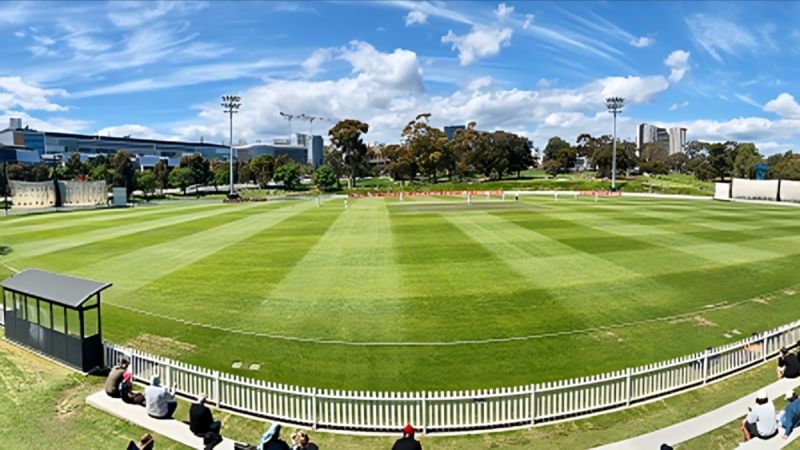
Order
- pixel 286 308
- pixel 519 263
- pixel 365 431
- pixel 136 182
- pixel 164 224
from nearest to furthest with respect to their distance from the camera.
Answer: pixel 365 431, pixel 286 308, pixel 519 263, pixel 164 224, pixel 136 182

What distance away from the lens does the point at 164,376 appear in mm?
13984

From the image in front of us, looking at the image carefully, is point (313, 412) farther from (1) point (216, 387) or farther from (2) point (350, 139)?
(2) point (350, 139)

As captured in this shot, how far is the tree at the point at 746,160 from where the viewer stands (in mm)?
136000

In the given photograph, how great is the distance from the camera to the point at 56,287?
53.1ft

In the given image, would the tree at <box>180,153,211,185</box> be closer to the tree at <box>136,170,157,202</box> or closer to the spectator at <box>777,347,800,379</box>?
the tree at <box>136,170,157,202</box>

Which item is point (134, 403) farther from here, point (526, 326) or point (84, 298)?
point (526, 326)

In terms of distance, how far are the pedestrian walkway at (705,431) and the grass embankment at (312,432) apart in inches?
9.3

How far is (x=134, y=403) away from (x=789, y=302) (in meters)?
24.5

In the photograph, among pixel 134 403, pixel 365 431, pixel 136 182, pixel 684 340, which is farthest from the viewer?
pixel 136 182

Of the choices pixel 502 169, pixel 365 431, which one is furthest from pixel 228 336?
pixel 502 169

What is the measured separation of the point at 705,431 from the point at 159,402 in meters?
12.1

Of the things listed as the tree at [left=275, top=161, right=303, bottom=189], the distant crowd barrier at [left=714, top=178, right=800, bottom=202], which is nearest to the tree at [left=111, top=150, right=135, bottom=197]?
the tree at [left=275, top=161, right=303, bottom=189]

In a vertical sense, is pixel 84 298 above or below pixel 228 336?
above

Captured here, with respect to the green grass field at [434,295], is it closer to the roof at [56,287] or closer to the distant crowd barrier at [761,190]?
the roof at [56,287]
